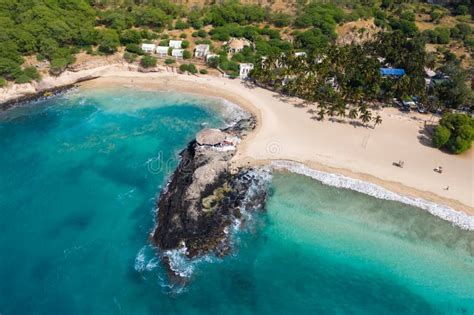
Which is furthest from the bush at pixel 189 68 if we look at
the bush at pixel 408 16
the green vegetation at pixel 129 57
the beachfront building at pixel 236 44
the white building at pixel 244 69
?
the bush at pixel 408 16

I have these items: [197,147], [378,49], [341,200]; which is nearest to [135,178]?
[197,147]

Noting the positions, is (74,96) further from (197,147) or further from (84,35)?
(197,147)

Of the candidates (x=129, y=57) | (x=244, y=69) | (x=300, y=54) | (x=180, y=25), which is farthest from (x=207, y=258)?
(x=180, y=25)

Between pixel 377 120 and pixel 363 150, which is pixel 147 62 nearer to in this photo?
pixel 377 120

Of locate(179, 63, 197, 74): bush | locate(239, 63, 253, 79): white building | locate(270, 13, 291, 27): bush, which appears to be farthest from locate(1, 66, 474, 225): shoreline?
locate(270, 13, 291, 27): bush

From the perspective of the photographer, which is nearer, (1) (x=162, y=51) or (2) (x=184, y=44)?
(1) (x=162, y=51)

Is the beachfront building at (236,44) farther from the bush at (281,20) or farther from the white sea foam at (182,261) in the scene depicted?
the white sea foam at (182,261)
